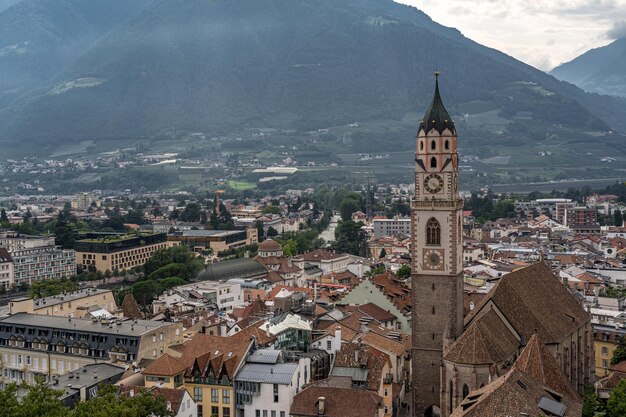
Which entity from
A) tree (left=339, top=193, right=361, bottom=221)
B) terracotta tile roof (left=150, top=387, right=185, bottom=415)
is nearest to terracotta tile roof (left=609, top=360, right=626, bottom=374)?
terracotta tile roof (left=150, top=387, right=185, bottom=415)

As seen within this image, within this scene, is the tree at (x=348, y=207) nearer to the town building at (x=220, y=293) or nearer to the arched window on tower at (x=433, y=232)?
the town building at (x=220, y=293)

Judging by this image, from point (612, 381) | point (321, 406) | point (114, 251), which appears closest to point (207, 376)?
point (321, 406)

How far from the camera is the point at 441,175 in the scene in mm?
46656

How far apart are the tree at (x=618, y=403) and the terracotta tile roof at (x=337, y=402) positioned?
11.4m

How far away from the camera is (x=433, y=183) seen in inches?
1844

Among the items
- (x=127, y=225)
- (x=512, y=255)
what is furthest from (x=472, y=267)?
(x=127, y=225)

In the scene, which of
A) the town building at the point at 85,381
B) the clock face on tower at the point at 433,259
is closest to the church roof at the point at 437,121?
the clock face on tower at the point at 433,259

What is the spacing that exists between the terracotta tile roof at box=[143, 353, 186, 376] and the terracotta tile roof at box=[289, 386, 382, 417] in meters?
7.14

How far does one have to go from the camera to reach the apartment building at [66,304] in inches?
2603

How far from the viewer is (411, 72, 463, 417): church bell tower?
4638 centimetres

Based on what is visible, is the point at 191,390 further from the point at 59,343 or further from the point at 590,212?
the point at 590,212

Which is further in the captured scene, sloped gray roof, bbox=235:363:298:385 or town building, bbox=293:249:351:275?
town building, bbox=293:249:351:275

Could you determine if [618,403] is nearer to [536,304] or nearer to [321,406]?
[536,304]

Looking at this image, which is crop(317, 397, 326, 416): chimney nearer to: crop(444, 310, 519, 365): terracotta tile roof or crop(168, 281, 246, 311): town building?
crop(444, 310, 519, 365): terracotta tile roof
